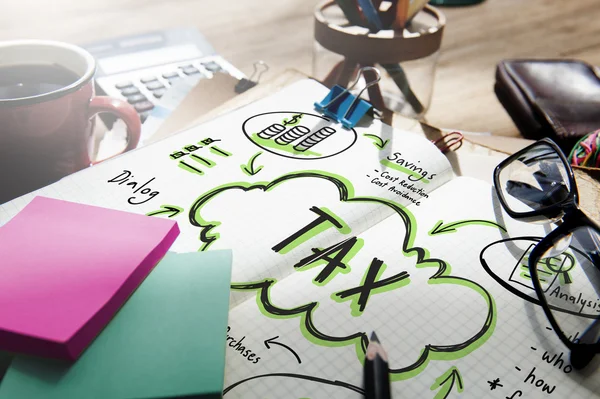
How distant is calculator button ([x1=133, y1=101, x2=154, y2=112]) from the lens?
1.78 feet

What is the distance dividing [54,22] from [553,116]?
627 millimetres

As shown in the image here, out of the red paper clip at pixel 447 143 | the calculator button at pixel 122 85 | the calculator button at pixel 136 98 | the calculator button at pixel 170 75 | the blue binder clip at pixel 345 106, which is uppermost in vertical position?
the blue binder clip at pixel 345 106

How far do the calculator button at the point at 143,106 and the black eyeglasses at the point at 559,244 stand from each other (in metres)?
0.32

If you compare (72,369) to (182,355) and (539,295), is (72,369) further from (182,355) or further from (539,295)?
(539,295)

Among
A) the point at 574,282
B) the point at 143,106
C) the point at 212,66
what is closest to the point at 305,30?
the point at 212,66

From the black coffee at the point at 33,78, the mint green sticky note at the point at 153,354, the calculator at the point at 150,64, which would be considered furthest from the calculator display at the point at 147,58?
the mint green sticky note at the point at 153,354

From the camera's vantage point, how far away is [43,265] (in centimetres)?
32

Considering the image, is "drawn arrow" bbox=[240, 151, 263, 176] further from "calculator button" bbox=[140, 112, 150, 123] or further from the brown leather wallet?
the brown leather wallet

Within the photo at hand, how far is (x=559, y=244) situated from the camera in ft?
1.24

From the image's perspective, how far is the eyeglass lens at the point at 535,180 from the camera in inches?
16.9

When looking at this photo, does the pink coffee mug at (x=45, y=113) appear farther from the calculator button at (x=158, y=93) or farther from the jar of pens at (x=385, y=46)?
the jar of pens at (x=385, y=46)

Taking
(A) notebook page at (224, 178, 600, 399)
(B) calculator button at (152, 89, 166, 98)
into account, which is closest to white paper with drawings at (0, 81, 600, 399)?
(A) notebook page at (224, 178, 600, 399)

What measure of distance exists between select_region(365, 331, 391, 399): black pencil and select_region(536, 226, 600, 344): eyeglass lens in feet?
0.39

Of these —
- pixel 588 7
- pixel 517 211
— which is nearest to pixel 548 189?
pixel 517 211
